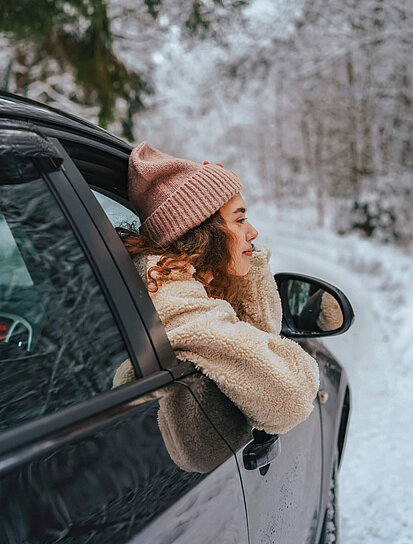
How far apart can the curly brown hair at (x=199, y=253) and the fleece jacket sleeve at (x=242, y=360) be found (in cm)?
13

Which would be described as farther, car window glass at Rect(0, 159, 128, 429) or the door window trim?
car window glass at Rect(0, 159, 128, 429)

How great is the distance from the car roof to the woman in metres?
0.20

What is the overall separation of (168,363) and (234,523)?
1.36ft

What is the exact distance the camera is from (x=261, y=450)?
5.07ft

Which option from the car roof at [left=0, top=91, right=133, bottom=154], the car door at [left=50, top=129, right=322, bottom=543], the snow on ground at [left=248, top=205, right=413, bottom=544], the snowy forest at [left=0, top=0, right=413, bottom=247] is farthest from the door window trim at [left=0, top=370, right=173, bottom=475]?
the snowy forest at [left=0, top=0, right=413, bottom=247]

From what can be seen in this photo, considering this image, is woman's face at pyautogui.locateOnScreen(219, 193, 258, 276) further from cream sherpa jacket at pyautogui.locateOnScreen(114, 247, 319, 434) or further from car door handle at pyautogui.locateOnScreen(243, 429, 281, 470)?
car door handle at pyautogui.locateOnScreen(243, 429, 281, 470)

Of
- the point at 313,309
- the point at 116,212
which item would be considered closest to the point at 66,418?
the point at 116,212

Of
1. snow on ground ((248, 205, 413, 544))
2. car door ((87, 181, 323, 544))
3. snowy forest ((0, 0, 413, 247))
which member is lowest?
snow on ground ((248, 205, 413, 544))

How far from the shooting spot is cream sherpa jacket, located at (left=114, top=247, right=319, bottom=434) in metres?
1.48

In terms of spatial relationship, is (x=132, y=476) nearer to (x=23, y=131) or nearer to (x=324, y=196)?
(x=23, y=131)

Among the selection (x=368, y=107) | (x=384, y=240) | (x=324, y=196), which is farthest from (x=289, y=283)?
(x=324, y=196)

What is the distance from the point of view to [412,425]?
4273 mm

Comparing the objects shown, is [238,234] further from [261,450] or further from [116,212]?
[261,450]

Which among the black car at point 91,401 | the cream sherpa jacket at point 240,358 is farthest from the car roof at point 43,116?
the cream sherpa jacket at point 240,358
